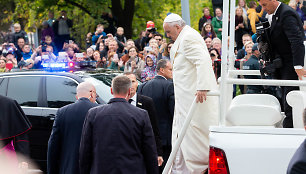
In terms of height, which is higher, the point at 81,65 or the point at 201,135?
the point at 81,65

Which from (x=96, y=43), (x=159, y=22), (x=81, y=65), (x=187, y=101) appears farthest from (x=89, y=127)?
(x=159, y=22)

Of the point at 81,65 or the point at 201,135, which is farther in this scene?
the point at 81,65

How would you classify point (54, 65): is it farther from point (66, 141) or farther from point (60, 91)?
point (66, 141)

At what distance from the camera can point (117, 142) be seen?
514cm

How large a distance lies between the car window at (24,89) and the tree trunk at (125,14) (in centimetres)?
1311

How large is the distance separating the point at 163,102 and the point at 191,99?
1.68 meters

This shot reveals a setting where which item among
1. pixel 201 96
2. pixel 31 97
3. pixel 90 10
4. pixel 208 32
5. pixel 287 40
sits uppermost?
pixel 90 10

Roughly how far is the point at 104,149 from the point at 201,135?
180cm

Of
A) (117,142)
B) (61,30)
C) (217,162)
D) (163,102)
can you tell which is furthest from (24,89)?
(61,30)

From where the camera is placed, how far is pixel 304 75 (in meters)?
5.42

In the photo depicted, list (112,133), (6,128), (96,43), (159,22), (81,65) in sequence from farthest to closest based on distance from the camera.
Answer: (159,22)
(96,43)
(81,65)
(6,128)
(112,133)

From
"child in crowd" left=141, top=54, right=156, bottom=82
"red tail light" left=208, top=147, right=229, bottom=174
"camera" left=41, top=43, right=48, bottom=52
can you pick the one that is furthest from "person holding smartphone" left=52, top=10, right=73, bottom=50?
"red tail light" left=208, top=147, right=229, bottom=174

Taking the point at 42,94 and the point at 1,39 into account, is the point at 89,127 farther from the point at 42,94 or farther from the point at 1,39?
the point at 1,39

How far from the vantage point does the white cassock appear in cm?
660
